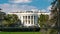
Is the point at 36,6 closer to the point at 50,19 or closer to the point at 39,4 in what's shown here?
the point at 39,4

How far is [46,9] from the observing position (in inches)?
67.2

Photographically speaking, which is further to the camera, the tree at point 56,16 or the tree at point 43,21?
the tree at point 43,21

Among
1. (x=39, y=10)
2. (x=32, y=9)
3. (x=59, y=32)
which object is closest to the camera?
(x=59, y=32)

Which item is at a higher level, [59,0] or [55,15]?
[59,0]

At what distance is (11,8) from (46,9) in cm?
42

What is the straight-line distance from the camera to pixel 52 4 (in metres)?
1.55

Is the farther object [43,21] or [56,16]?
[43,21]

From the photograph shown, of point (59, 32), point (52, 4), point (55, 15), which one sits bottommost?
point (59, 32)

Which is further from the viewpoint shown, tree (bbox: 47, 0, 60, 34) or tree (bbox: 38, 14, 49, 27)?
tree (bbox: 38, 14, 49, 27)

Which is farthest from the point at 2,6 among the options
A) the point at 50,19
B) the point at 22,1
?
the point at 50,19

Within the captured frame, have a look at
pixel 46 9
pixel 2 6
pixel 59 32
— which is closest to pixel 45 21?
pixel 46 9

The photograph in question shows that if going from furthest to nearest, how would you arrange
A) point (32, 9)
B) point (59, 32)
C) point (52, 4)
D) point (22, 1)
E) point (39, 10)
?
point (32, 9) < point (39, 10) < point (22, 1) < point (52, 4) < point (59, 32)

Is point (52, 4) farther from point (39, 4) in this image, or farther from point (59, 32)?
point (59, 32)

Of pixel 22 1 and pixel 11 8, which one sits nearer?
pixel 22 1
